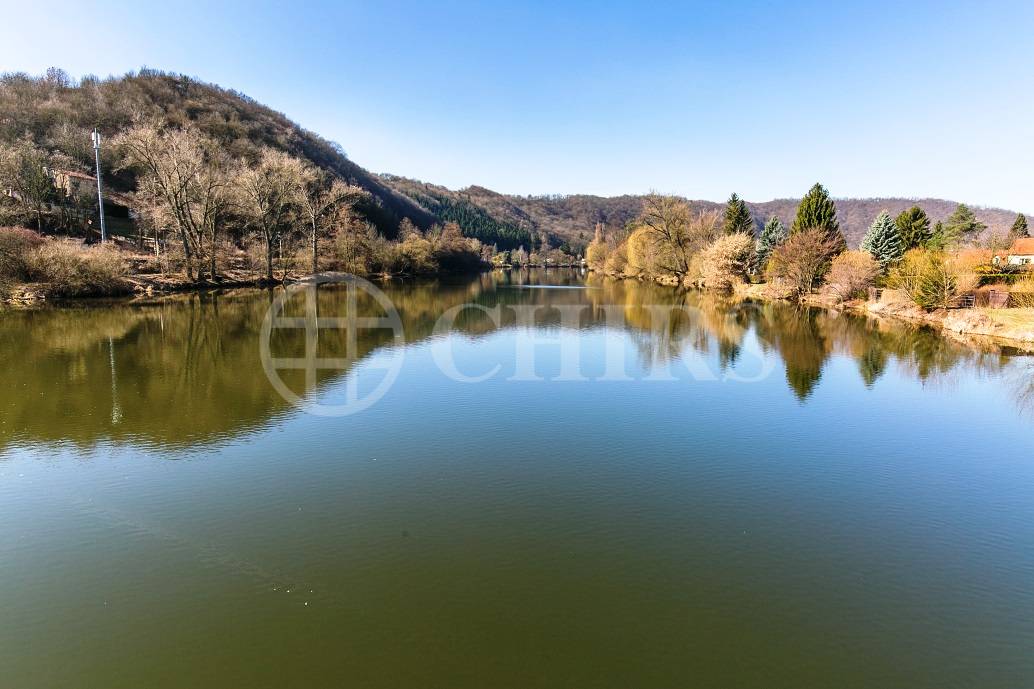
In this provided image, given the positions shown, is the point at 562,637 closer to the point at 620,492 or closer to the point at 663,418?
the point at 620,492

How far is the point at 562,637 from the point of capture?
5.14 meters

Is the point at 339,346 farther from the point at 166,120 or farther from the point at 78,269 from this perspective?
the point at 166,120

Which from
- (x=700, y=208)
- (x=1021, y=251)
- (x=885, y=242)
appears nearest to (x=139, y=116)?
(x=885, y=242)

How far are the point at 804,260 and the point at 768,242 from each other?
17.7m

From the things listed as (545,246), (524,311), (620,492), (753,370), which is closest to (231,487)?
(620,492)

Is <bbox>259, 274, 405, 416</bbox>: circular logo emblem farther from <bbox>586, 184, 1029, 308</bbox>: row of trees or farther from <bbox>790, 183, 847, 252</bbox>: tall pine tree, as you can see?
<bbox>790, 183, 847, 252</bbox>: tall pine tree

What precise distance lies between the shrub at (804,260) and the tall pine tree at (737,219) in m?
15.6

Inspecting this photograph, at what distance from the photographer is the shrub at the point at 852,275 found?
34531 millimetres

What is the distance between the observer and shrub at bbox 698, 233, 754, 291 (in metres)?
46.5

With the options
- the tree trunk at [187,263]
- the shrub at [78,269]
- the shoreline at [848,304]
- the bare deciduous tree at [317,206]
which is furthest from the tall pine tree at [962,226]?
the shrub at [78,269]

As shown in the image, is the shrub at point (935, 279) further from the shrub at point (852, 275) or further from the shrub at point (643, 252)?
the shrub at point (643, 252)

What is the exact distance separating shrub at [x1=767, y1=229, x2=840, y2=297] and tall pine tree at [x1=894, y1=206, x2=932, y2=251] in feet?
15.0

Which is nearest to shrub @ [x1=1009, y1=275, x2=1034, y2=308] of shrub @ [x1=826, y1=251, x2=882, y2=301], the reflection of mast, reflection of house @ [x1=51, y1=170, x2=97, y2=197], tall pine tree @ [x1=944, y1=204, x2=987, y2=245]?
shrub @ [x1=826, y1=251, x2=882, y2=301]

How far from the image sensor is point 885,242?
39.1 meters
